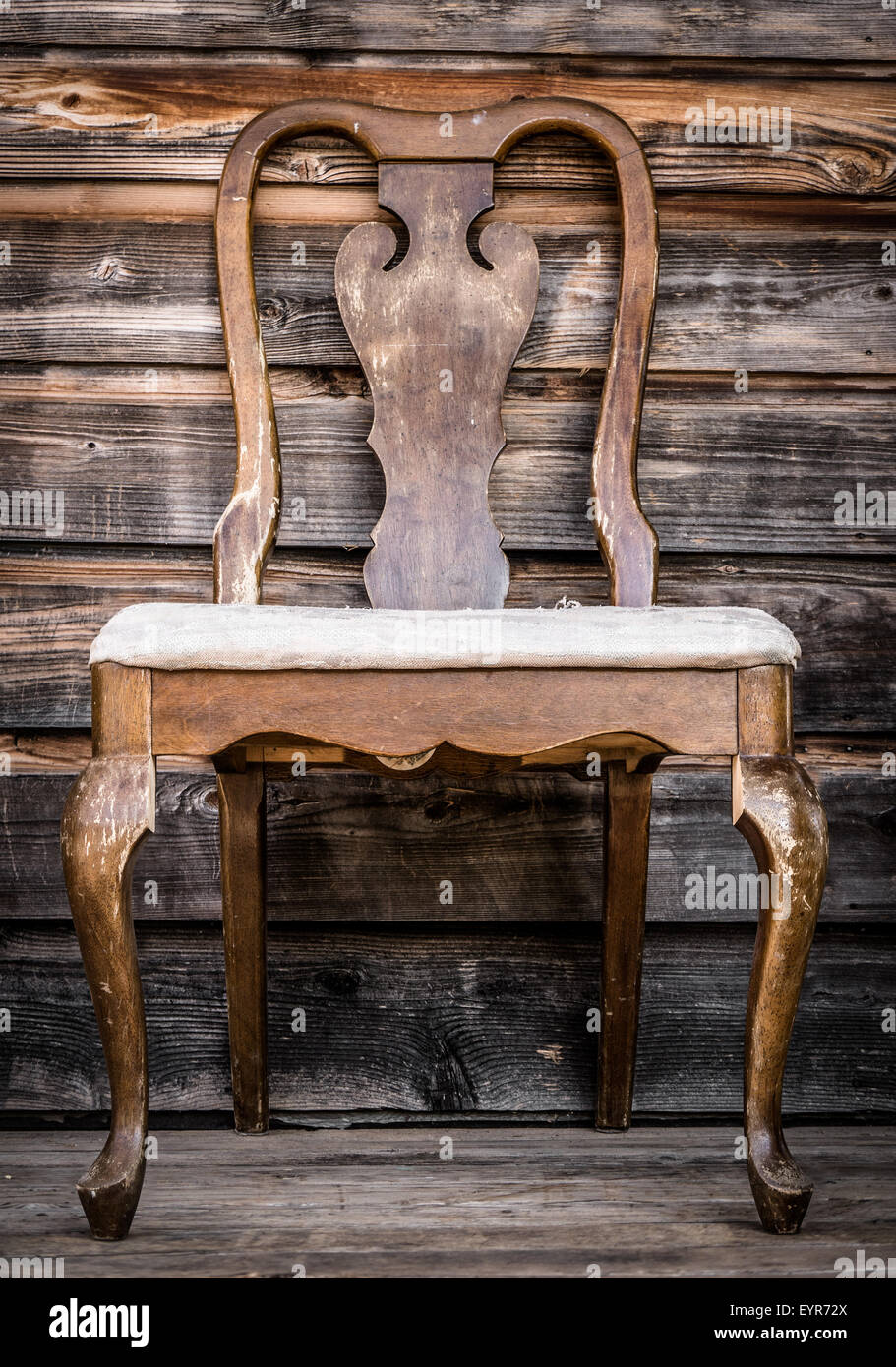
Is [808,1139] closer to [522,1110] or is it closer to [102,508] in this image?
[522,1110]

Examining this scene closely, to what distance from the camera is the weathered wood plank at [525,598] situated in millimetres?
→ 1568

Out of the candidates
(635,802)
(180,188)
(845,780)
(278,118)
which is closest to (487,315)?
(278,118)

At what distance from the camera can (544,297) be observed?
5.25 ft

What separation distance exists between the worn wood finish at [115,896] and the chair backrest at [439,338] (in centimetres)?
41

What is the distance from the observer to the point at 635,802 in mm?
1373

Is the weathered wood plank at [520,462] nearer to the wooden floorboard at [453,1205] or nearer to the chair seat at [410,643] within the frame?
the chair seat at [410,643]

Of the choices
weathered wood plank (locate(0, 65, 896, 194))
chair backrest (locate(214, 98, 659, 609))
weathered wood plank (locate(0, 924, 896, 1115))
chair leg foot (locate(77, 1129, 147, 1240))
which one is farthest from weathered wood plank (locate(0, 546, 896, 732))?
chair leg foot (locate(77, 1129, 147, 1240))

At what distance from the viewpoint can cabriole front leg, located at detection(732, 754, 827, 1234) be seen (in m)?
1.00

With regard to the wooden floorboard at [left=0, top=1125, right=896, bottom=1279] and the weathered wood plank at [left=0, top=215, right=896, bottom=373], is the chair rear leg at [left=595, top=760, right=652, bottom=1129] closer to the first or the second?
the wooden floorboard at [left=0, top=1125, right=896, bottom=1279]

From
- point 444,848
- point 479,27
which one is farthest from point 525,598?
point 479,27

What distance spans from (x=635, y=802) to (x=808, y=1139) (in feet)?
1.63

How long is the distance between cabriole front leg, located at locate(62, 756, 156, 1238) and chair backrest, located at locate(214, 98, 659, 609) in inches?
17.5

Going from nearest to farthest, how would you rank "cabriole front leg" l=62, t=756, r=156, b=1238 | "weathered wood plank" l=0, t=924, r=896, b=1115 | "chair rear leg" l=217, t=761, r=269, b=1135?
"cabriole front leg" l=62, t=756, r=156, b=1238
"chair rear leg" l=217, t=761, r=269, b=1135
"weathered wood plank" l=0, t=924, r=896, b=1115

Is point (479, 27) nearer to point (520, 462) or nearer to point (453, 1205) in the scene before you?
point (520, 462)
